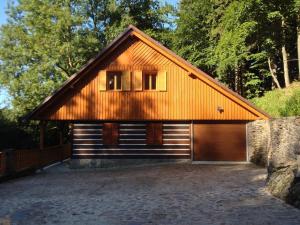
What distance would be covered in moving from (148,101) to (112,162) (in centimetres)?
398

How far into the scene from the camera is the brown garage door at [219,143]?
24.5 metres

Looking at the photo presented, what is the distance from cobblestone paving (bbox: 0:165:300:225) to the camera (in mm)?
10023

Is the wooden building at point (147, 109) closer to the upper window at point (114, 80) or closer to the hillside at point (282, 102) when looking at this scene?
the upper window at point (114, 80)

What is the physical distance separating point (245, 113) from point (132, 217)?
49.0 ft

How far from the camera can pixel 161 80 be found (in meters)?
24.2

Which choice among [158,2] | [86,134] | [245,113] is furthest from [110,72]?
[158,2]

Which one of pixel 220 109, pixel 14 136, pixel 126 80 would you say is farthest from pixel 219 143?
pixel 14 136

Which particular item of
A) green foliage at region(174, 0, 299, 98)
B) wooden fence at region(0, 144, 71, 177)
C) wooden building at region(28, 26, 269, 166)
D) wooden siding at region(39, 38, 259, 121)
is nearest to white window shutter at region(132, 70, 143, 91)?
wooden building at region(28, 26, 269, 166)

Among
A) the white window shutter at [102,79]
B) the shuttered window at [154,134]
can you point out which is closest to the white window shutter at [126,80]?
the white window shutter at [102,79]

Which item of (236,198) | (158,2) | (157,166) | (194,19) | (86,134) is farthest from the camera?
(158,2)

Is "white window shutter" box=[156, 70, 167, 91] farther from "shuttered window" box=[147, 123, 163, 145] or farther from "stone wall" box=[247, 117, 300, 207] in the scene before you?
"stone wall" box=[247, 117, 300, 207]

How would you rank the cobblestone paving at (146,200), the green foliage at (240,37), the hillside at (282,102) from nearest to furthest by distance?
the cobblestone paving at (146,200) < the hillside at (282,102) < the green foliage at (240,37)

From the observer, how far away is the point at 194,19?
123ft

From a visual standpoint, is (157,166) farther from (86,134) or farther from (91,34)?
(91,34)
